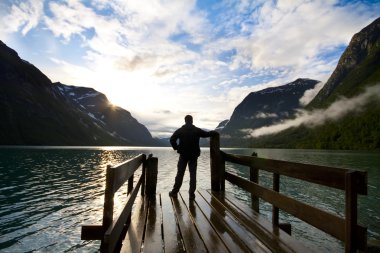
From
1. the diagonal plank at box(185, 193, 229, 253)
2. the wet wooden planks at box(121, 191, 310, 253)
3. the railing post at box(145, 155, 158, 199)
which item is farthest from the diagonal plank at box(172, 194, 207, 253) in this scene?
the railing post at box(145, 155, 158, 199)

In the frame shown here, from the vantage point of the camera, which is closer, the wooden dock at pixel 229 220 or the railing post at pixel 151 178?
Result: the wooden dock at pixel 229 220

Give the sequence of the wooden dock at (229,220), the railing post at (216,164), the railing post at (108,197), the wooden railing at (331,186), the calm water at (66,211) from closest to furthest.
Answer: the wooden railing at (331,186) < the wooden dock at (229,220) < the railing post at (108,197) < the railing post at (216,164) < the calm water at (66,211)

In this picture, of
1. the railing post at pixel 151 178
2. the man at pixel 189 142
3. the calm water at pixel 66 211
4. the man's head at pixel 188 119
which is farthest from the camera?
the calm water at pixel 66 211

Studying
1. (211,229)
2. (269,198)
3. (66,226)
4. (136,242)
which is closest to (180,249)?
(136,242)

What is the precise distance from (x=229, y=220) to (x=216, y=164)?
15.4 ft

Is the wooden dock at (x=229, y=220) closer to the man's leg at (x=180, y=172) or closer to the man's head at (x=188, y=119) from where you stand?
the man's leg at (x=180, y=172)

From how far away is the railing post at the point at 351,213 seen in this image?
158 inches

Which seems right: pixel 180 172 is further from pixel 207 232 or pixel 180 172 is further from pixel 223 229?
pixel 207 232

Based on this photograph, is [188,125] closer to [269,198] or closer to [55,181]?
[269,198]

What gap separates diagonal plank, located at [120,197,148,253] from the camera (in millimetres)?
5613

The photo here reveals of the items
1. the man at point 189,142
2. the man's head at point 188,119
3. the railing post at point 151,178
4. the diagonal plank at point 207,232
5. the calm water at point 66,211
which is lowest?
the calm water at point 66,211

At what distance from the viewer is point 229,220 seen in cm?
754

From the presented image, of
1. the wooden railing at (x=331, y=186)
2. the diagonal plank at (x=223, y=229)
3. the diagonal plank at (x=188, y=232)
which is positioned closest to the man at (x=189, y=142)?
the diagonal plank at (x=223, y=229)

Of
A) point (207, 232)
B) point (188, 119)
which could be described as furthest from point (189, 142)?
point (207, 232)
